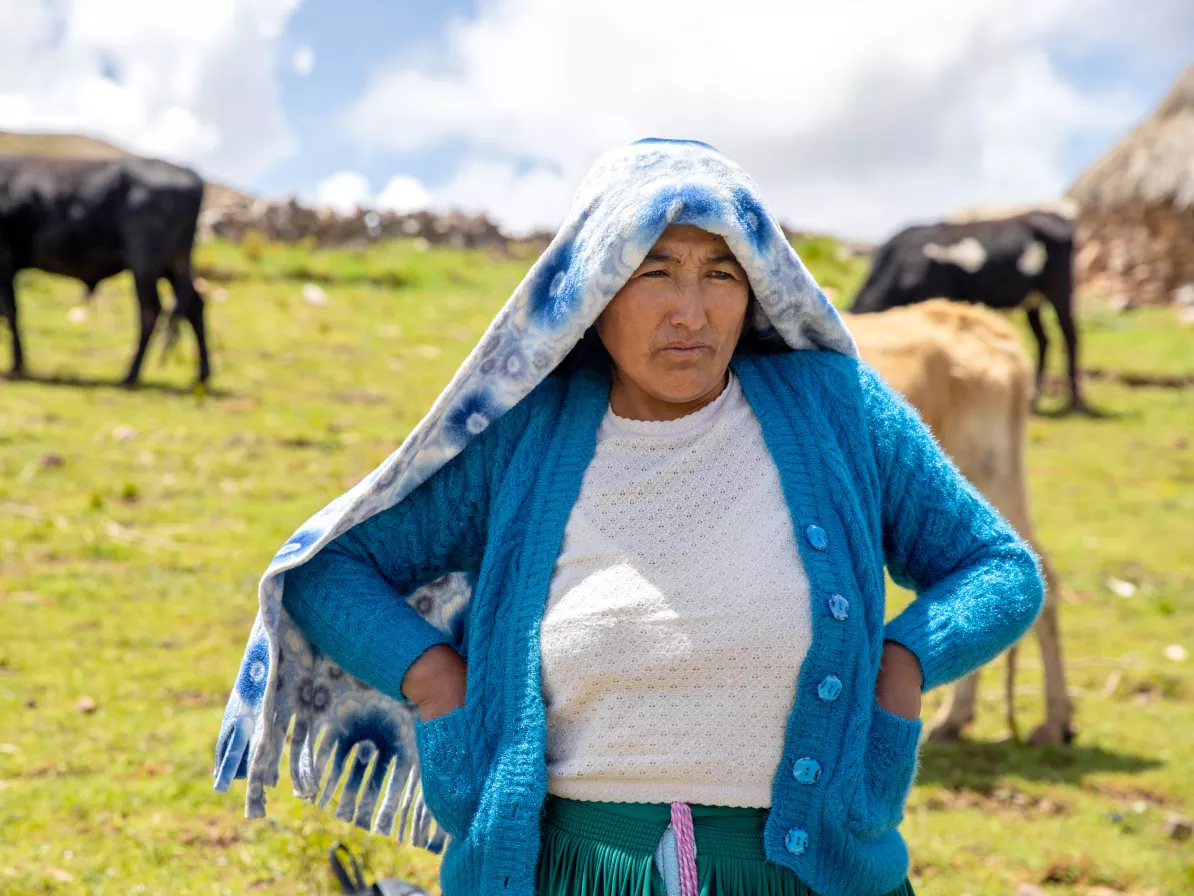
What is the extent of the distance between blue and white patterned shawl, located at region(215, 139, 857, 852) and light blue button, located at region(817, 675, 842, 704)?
0.62 meters

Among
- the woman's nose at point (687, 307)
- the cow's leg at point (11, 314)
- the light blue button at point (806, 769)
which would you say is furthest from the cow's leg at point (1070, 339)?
the light blue button at point (806, 769)

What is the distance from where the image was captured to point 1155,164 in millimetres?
18953

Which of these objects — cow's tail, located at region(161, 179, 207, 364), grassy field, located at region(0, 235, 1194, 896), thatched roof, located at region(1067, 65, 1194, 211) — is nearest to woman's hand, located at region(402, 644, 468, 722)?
grassy field, located at region(0, 235, 1194, 896)

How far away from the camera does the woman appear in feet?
6.07

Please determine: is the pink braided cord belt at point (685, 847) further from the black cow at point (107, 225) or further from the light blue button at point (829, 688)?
the black cow at point (107, 225)

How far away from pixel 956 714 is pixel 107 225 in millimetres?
A: 8968

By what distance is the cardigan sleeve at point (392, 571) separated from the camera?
1984 millimetres

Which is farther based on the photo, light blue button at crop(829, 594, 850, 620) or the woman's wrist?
the woman's wrist

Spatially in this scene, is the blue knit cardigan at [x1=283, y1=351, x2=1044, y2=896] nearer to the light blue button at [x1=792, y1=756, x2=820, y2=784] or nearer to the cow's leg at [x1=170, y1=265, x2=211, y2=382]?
the light blue button at [x1=792, y1=756, x2=820, y2=784]

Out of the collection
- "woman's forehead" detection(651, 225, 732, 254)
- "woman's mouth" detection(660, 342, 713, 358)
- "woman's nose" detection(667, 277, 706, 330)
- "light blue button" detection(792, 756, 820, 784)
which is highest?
"woman's forehead" detection(651, 225, 732, 254)

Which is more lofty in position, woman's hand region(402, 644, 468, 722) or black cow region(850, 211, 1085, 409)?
black cow region(850, 211, 1085, 409)

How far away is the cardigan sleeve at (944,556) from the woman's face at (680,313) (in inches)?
11.4

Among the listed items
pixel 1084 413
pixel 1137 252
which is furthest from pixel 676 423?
pixel 1137 252

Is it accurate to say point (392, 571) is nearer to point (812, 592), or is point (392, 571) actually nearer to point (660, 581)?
point (660, 581)
